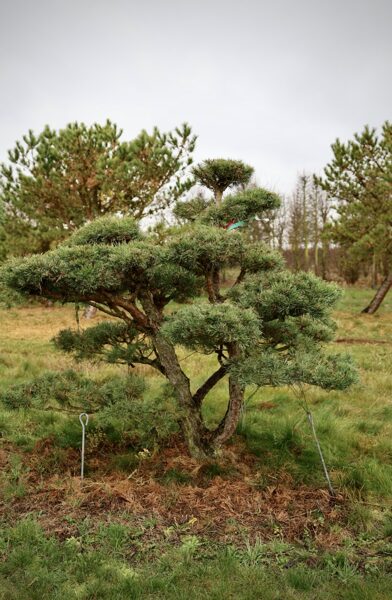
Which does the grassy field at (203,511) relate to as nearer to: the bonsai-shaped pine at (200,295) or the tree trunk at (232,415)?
→ the tree trunk at (232,415)

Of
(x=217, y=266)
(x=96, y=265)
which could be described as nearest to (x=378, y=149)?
(x=217, y=266)

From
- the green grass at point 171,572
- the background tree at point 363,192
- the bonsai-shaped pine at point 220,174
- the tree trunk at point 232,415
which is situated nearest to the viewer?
the green grass at point 171,572

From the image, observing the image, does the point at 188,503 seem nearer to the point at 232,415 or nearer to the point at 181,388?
the point at 232,415

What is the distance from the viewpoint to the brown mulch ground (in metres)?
3.72

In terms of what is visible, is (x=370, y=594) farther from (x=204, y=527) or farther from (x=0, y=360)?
(x=0, y=360)

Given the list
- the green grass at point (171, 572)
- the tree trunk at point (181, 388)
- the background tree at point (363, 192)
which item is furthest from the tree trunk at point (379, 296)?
the green grass at point (171, 572)

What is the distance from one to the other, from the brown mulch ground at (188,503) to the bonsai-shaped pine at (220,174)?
3.06 metres

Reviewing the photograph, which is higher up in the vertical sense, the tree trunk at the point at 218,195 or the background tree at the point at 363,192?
the background tree at the point at 363,192

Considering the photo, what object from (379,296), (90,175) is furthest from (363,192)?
(90,175)

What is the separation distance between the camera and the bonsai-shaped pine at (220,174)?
4.84m

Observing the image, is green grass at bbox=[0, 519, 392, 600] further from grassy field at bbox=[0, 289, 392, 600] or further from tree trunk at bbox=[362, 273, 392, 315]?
tree trunk at bbox=[362, 273, 392, 315]

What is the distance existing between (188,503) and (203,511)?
186 mm

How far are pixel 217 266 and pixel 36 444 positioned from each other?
311 centimetres

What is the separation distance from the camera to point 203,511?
3.94 metres
